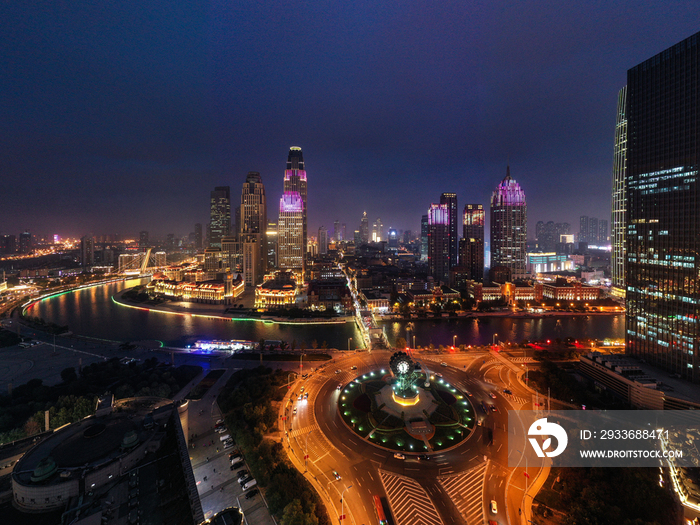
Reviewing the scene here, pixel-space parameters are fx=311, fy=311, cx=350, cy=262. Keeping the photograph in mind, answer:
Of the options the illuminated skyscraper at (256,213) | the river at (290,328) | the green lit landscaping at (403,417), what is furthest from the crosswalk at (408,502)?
the illuminated skyscraper at (256,213)

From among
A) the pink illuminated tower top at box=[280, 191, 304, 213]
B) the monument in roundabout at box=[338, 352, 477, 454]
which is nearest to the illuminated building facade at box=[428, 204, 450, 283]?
the pink illuminated tower top at box=[280, 191, 304, 213]

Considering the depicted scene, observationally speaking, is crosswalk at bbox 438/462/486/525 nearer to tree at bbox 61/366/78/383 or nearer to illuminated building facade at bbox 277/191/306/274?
tree at bbox 61/366/78/383

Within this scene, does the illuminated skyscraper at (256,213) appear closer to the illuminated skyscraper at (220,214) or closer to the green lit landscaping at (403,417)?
the illuminated skyscraper at (220,214)

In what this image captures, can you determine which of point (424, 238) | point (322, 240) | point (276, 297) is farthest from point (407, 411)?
point (322, 240)

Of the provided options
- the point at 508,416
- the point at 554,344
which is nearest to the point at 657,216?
the point at 554,344

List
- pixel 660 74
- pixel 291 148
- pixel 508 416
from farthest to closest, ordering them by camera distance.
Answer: pixel 291 148
pixel 660 74
pixel 508 416

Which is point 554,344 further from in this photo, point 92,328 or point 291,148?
A: point 291,148

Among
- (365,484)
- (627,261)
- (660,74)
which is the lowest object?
(365,484)
